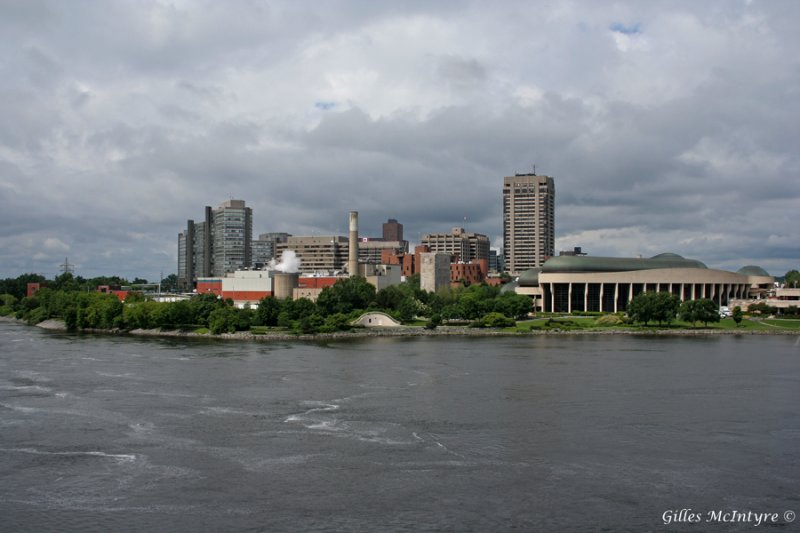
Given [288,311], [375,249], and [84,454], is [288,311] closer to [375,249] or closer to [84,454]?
[84,454]

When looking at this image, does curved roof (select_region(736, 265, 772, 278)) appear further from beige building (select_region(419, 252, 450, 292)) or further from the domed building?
beige building (select_region(419, 252, 450, 292))

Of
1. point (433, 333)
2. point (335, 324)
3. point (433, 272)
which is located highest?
point (433, 272)

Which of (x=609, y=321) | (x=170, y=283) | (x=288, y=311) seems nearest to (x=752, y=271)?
(x=609, y=321)

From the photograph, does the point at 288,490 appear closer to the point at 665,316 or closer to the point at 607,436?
the point at 607,436

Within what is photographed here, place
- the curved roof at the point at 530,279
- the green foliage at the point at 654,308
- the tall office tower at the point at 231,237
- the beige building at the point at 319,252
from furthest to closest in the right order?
the tall office tower at the point at 231,237
the beige building at the point at 319,252
the curved roof at the point at 530,279
the green foliage at the point at 654,308

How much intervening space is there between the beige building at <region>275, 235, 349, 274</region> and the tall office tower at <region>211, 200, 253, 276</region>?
1479cm

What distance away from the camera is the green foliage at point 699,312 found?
78938mm

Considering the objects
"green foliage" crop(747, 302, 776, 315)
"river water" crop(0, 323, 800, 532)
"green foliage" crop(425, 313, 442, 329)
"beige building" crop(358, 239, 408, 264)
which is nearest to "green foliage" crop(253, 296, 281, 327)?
"green foliage" crop(425, 313, 442, 329)

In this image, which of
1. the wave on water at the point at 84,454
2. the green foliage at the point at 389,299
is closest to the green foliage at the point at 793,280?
the green foliage at the point at 389,299

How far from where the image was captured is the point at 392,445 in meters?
26.5

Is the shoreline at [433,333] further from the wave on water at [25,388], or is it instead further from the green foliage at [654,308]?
the wave on water at [25,388]

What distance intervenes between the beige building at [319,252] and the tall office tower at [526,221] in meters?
36.0

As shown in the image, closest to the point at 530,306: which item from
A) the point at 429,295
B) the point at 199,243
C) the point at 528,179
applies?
the point at 429,295

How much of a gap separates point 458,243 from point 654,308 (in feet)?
309
